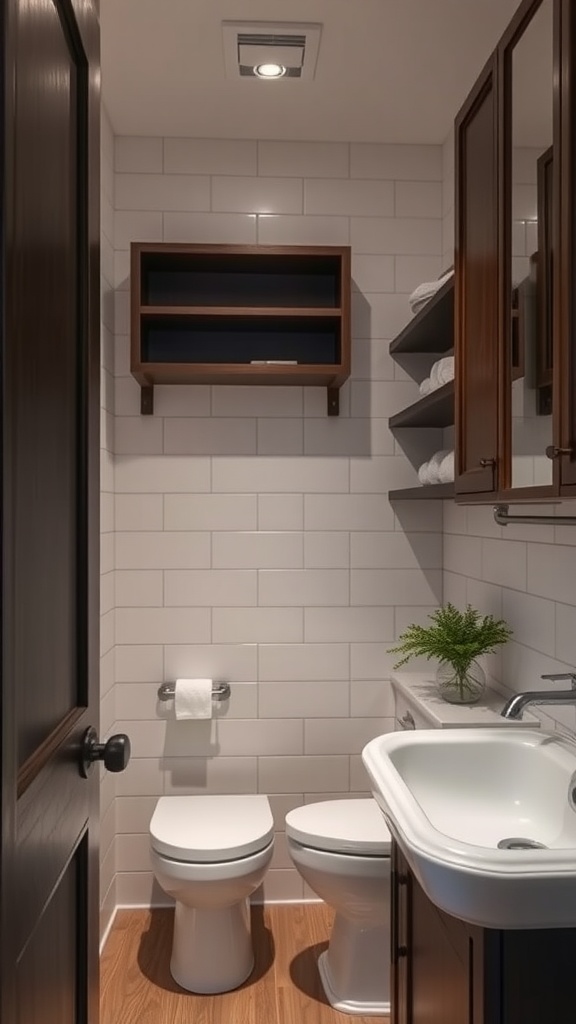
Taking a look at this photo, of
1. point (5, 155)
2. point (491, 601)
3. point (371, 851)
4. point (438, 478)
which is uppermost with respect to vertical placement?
point (5, 155)

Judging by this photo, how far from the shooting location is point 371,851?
2135 millimetres

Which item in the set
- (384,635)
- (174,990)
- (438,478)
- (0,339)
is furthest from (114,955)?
(0,339)

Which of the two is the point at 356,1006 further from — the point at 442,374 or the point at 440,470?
the point at 442,374


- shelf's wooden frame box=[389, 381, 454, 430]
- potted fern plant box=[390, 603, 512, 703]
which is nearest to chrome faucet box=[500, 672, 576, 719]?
potted fern plant box=[390, 603, 512, 703]

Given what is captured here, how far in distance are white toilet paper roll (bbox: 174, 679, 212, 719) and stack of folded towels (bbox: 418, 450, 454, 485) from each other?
3.37 ft

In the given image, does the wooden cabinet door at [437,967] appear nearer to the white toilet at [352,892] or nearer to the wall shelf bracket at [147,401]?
the white toilet at [352,892]

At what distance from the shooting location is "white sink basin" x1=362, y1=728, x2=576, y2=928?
3.50ft

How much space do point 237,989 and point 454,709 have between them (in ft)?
3.42

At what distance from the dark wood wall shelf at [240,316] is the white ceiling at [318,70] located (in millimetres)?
440

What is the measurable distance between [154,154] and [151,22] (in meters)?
0.68

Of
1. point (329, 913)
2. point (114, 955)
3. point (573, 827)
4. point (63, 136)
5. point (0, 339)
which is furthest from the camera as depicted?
point (329, 913)

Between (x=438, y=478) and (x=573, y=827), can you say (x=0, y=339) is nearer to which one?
(x=573, y=827)

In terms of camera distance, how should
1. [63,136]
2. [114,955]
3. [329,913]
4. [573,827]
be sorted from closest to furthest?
[63,136] → [573,827] → [114,955] → [329,913]

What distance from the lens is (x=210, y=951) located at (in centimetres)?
231
